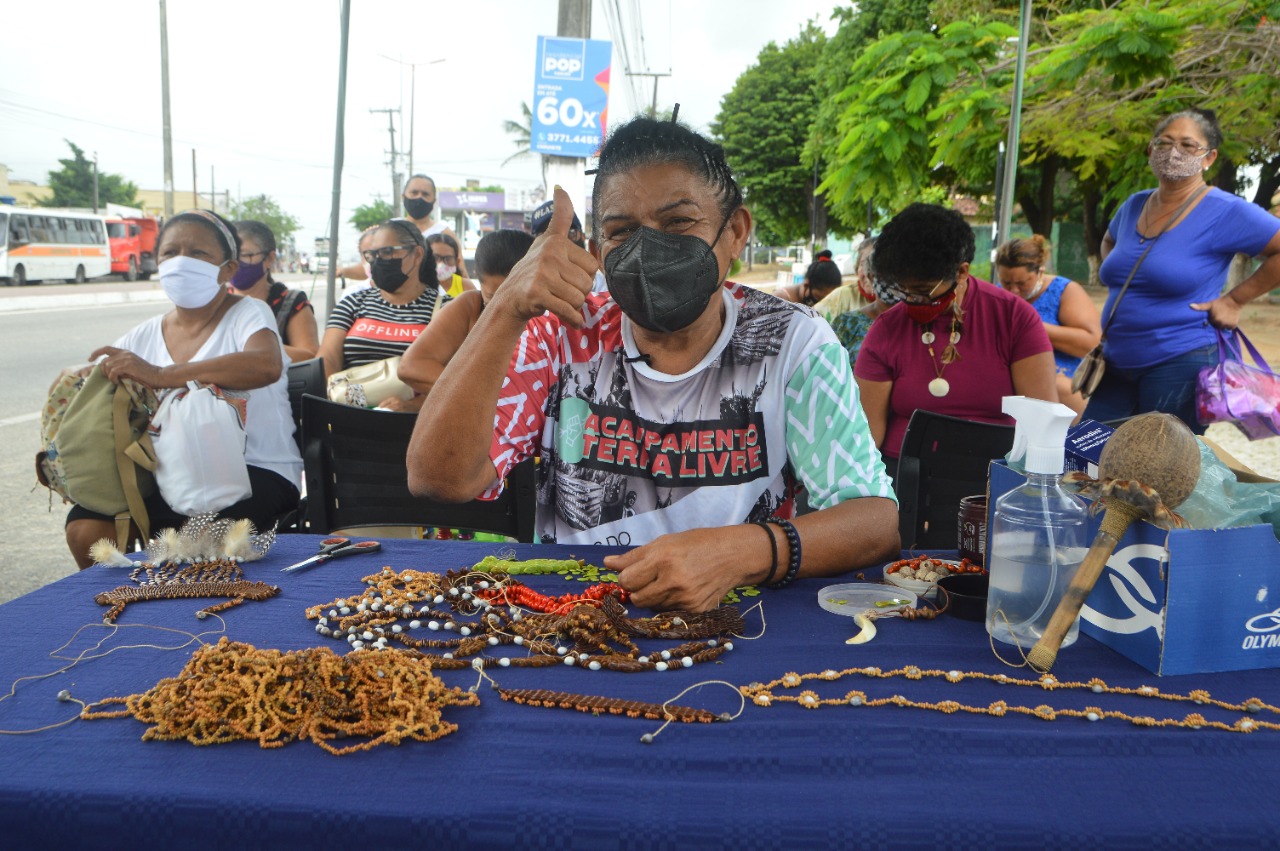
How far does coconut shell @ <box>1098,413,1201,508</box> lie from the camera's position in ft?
4.10

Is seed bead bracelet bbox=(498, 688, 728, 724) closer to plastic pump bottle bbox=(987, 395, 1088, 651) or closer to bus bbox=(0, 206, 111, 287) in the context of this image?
plastic pump bottle bbox=(987, 395, 1088, 651)

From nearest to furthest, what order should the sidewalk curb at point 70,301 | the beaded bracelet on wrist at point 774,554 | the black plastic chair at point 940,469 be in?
the beaded bracelet on wrist at point 774,554
the black plastic chair at point 940,469
the sidewalk curb at point 70,301

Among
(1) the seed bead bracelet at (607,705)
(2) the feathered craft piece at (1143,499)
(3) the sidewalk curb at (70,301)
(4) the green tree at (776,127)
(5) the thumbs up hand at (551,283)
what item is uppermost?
(4) the green tree at (776,127)

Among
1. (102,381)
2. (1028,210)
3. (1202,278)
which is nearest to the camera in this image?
(102,381)

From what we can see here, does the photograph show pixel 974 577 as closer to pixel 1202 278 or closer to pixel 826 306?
pixel 1202 278

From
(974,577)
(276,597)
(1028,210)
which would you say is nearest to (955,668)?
(974,577)

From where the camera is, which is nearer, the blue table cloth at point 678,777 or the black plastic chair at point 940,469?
the blue table cloth at point 678,777

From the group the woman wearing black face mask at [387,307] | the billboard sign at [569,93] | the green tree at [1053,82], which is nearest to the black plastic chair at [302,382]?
the woman wearing black face mask at [387,307]

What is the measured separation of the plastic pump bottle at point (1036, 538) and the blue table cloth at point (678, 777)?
4.3 inches

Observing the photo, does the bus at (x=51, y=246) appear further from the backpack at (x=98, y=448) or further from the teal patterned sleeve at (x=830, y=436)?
the teal patterned sleeve at (x=830, y=436)

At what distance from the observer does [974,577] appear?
156 cm

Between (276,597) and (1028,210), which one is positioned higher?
(1028,210)

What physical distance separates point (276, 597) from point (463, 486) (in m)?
0.44

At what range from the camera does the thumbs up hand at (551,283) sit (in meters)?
1.72
